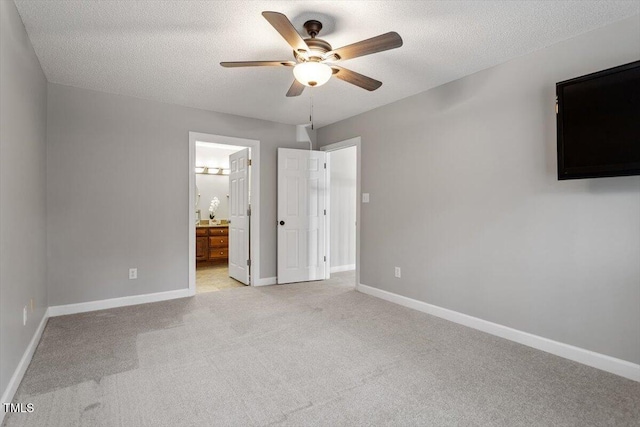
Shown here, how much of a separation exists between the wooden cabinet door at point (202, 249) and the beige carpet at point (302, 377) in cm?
318

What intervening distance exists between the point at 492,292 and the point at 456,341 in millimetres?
584

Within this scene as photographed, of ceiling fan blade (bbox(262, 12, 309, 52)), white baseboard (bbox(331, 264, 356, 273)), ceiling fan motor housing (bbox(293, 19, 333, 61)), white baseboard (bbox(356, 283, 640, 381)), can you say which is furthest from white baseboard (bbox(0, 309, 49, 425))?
white baseboard (bbox(331, 264, 356, 273))

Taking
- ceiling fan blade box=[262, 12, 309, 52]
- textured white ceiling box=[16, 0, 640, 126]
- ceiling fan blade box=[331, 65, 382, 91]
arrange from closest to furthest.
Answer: ceiling fan blade box=[262, 12, 309, 52]
textured white ceiling box=[16, 0, 640, 126]
ceiling fan blade box=[331, 65, 382, 91]

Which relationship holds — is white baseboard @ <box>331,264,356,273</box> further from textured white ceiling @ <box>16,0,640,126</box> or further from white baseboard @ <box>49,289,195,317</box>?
textured white ceiling @ <box>16,0,640,126</box>

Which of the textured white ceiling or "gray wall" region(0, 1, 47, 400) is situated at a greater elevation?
the textured white ceiling

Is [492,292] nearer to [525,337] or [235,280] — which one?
[525,337]

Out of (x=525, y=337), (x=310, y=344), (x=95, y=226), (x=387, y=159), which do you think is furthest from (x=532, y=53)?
(x=95, y=226)

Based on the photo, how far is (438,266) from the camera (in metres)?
3.46

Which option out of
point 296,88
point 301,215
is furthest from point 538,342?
point 301,215

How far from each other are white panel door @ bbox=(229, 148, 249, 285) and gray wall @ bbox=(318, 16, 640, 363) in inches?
77.9

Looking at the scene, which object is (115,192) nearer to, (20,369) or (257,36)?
(20,369)

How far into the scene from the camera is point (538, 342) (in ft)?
8.71

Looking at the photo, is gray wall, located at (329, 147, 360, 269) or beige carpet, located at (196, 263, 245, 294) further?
gray wall, located at (329, 147, 360, 269)

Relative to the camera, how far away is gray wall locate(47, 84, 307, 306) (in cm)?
346
